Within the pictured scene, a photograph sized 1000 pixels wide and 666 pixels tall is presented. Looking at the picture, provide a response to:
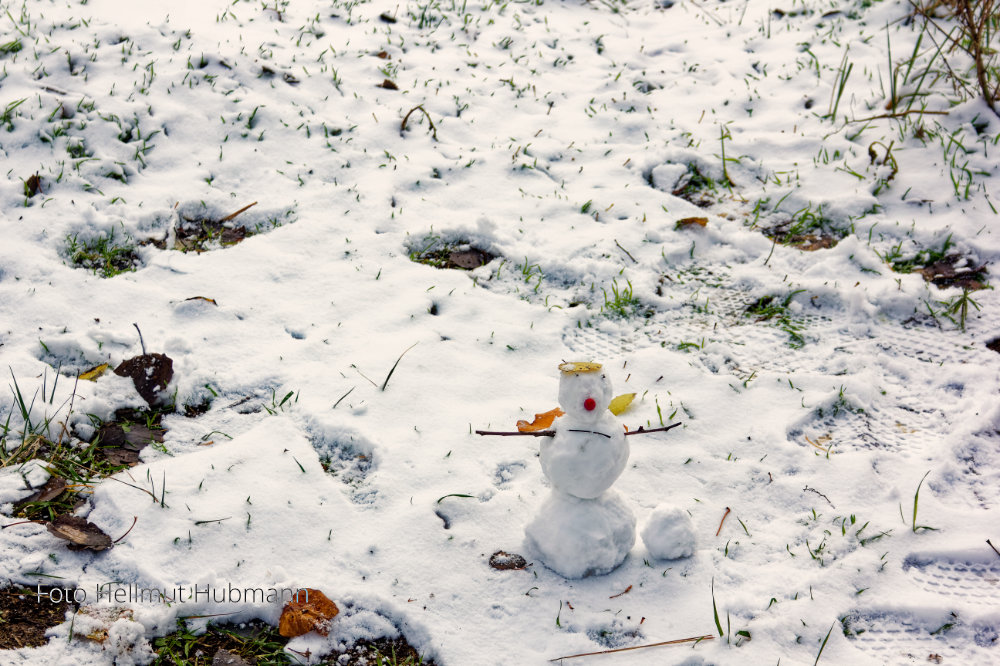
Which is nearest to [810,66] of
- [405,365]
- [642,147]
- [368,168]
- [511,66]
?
[642,147]

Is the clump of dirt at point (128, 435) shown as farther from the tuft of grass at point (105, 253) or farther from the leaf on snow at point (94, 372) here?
the tuft of grass at point (105, 253)

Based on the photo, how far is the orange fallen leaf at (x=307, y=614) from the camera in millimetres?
1674

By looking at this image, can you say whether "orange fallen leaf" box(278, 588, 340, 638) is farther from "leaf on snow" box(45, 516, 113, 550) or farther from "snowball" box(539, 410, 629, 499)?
"snowball" box(539, 410, 629, 499)

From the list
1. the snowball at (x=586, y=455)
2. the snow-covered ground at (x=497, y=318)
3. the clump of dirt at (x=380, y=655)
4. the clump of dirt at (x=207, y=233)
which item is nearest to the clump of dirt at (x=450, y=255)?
the snow-covered ground at (x=497, y=318)

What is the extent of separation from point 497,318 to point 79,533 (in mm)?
1516

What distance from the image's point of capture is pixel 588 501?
5.79 feet

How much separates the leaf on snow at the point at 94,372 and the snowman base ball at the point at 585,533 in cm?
155

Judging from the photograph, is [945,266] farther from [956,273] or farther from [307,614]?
[307,614]

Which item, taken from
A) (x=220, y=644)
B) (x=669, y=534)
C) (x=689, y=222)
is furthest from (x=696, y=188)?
(x=220, y=644)

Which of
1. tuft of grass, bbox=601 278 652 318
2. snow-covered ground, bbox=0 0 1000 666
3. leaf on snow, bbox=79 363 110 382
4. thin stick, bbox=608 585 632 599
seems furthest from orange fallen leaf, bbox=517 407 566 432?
leaf on snow, bbox=79 363 110 382

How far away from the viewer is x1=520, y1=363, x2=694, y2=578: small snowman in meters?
1.67

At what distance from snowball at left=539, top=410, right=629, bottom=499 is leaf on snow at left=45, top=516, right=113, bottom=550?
3.88 ft

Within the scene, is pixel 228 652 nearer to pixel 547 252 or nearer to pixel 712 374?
pixel 712 374

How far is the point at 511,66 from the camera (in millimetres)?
4496
